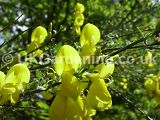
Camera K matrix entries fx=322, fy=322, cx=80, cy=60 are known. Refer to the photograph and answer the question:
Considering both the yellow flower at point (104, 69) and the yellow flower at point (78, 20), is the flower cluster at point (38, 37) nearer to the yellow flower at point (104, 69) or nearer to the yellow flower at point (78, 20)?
the yellow flower at point (78, 20)

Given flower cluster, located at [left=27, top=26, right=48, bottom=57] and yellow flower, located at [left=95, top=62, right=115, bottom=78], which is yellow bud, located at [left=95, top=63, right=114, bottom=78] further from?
flower cluster, located at [left=27, top=26, right=48, bottom=57]

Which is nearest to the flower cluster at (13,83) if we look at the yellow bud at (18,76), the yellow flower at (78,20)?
the yellow bud at (18,76)

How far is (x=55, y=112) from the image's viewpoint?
95cm

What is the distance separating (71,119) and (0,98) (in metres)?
0.25

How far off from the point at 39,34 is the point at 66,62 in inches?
33.3

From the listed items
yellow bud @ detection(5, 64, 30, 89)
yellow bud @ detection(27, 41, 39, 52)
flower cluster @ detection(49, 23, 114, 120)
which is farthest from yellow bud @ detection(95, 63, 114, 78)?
yellow bud @ detection(27, 41, 39, 52)

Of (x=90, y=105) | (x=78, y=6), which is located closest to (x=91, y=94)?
(x=90, y=105)

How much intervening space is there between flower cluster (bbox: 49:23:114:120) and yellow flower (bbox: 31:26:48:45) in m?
0.77

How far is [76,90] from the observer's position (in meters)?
0.98

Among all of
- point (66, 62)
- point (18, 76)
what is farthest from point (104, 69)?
point (18, 76)

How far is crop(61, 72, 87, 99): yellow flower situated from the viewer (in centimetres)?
97

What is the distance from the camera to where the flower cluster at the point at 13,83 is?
1.01m

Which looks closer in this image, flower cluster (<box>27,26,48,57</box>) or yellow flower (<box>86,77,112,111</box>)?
yellow flower (<box>86,77,112,111</box>)

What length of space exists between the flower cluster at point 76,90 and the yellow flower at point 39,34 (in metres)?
0.77
